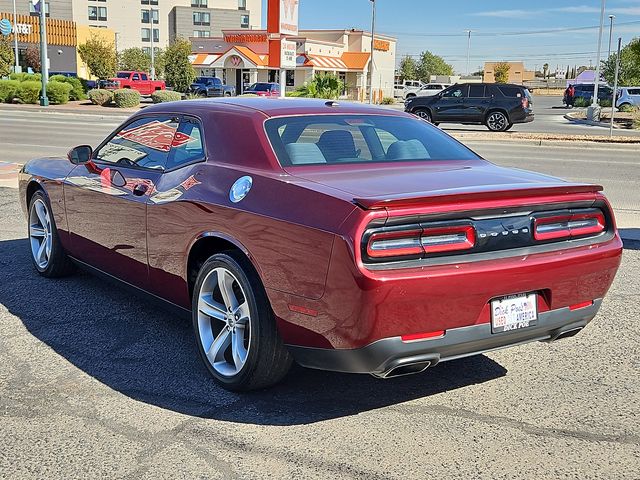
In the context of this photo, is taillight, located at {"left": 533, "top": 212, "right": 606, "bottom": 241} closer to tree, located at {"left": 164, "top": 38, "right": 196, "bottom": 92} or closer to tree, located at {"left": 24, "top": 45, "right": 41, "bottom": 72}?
tree, located at {"left": 164, "top": 38, "right": 196, "bottom": 92}

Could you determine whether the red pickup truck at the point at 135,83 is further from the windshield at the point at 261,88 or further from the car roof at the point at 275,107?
the car roof at the point at 275,107

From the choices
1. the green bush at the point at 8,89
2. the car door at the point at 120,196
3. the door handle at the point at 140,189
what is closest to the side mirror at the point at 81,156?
the car door at the point at 120,196

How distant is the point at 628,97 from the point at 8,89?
119 feet

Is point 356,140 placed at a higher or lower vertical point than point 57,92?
higher

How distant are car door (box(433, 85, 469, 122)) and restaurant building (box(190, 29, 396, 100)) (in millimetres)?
31774

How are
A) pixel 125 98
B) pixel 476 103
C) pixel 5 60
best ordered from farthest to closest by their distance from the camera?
pixel 5 60
pixel 125 98
pixel 476 103

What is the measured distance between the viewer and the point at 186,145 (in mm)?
4859

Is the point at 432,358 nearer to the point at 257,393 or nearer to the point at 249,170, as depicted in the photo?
the point at 257,393

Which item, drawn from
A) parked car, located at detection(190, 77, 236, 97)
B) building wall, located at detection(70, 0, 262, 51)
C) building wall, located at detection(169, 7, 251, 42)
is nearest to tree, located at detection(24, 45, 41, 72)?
parked car, located at detection(190, 77, 236, 97)

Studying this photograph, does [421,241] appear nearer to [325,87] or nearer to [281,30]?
[281,30]

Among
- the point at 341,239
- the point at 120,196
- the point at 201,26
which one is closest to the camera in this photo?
the point at 341,239

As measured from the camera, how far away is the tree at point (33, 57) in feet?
226

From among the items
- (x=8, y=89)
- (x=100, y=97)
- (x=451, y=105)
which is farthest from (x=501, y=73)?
(x=451, y=105)

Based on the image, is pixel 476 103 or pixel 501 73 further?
pixel 501 73
